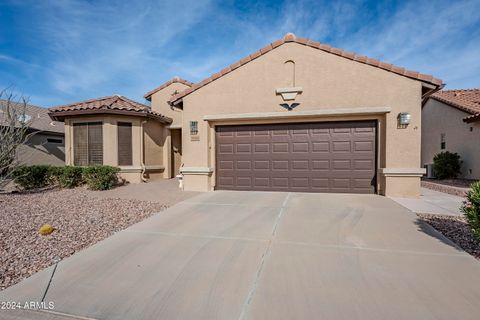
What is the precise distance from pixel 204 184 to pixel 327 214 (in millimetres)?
4712

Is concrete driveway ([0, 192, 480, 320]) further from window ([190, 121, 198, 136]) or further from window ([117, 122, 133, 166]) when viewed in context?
window ([117, 122, 133, 166])

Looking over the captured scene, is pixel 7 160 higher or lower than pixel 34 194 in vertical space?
higher

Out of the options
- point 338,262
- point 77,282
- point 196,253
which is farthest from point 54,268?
point 338,262

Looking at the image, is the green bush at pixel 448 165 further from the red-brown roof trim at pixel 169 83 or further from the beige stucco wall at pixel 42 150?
the beige stucco wall at pixel 42 150

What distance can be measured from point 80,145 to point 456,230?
530 inches

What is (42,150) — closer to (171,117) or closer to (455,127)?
(171,117)

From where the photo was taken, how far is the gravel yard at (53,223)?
3541 mm

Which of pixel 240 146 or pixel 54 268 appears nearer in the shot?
pixel 54 268

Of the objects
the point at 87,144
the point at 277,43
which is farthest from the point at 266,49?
the point at 87,144

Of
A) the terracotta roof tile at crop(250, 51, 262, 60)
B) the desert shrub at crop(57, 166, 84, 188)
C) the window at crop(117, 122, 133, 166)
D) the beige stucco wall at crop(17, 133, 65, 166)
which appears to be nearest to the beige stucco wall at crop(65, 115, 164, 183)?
the window at crop(117, 122, 133, 166)

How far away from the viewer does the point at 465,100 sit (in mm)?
12586

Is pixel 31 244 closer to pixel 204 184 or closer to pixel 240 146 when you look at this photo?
pixel 204 184

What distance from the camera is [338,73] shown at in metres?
7.66

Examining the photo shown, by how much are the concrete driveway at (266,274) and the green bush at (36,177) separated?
7914 millimetres
